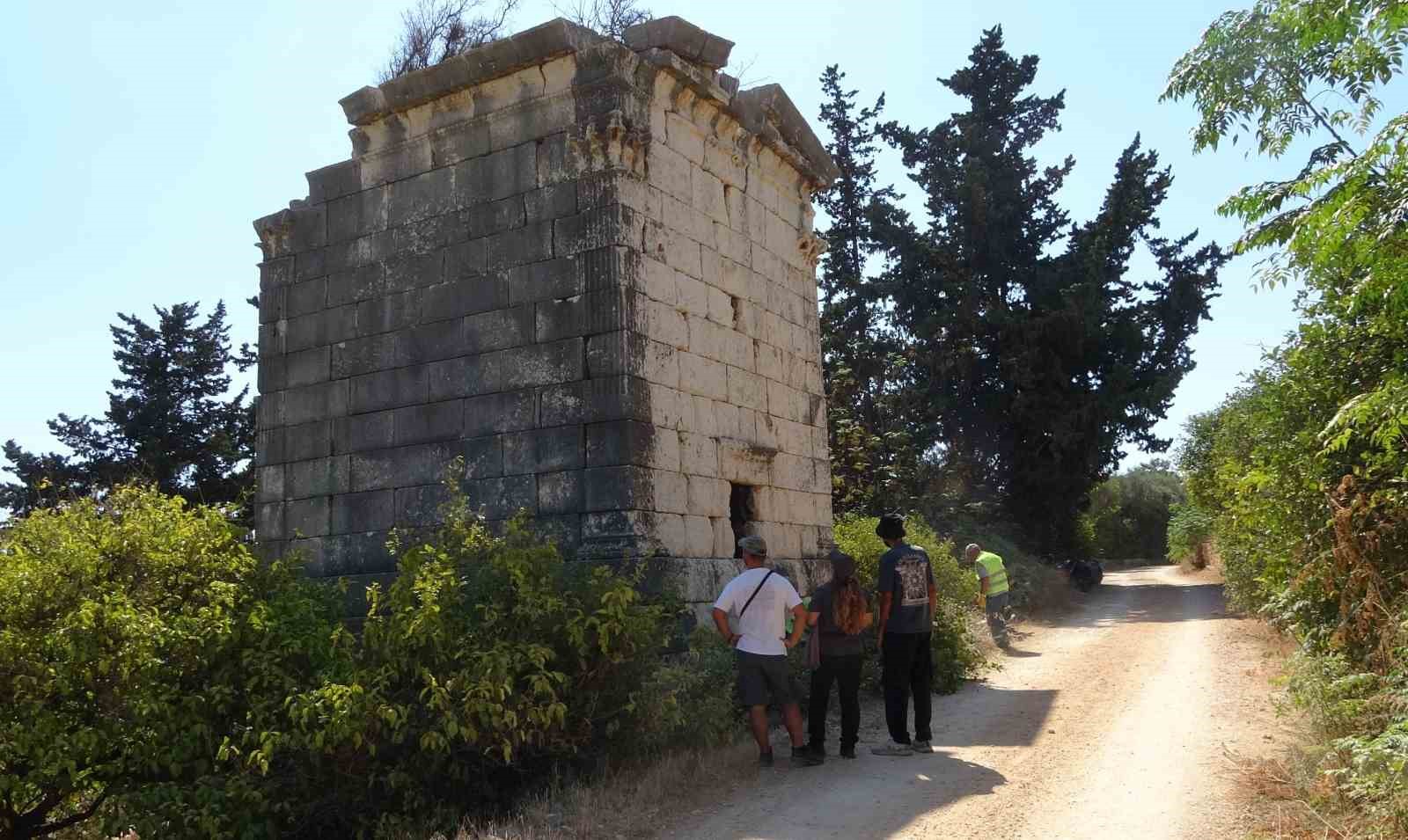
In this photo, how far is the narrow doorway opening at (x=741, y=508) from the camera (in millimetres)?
9719

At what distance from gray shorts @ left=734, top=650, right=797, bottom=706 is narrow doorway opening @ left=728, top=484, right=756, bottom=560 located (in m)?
2.52

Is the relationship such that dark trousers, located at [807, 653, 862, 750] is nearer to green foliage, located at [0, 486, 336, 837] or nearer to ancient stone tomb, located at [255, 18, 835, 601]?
ancient stone tomb, located at [255, 18, 835, 601]

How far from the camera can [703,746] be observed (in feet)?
23.7

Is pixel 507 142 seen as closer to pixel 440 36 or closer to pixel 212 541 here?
pixel 440 36

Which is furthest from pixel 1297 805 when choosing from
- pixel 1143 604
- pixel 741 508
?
pixel 1143 604

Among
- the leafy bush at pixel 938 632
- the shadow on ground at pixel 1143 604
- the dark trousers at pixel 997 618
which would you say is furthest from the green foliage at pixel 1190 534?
the leafy bush at pixel 938 632

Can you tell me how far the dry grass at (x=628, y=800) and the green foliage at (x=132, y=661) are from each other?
1.93 meters

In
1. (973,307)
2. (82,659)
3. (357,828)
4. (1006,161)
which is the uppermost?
(1006,161)

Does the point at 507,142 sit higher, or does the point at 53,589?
the point at 507,142

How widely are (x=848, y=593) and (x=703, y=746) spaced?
1.47 m

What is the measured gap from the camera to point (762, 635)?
7.17 m

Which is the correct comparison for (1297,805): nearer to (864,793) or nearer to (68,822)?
(864,793)

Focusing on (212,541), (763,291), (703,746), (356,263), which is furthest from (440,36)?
(703,746)

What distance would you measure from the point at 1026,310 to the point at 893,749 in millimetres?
17840
